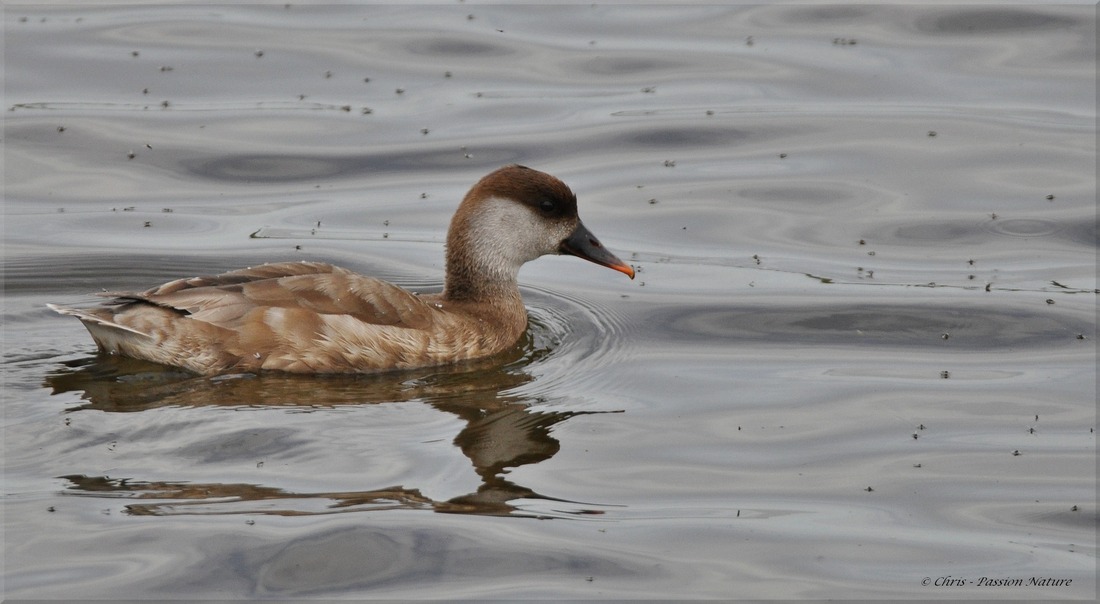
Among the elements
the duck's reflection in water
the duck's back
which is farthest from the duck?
the duck's reflection in water

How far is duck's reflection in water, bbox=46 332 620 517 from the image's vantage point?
7023 mm

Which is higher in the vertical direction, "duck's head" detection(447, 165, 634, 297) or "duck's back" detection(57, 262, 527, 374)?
"duck's head" detection(447, 165, 634, 297)

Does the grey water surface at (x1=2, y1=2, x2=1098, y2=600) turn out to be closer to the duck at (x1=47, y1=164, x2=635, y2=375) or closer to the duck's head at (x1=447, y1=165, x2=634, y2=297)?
the duck at (x1=47, y1=164, x2=635, y2=375)


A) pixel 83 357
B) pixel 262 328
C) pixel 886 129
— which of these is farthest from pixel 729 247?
pixel 83 357

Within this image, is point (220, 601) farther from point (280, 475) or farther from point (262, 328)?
point (262, 328)

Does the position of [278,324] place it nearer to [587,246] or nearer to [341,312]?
[341,312]

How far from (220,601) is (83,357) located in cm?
342

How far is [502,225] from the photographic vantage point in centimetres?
1014

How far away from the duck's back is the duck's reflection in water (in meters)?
0.11

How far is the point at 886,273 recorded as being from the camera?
11617 millimetres

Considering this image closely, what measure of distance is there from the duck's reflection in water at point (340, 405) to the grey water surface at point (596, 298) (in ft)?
0.11

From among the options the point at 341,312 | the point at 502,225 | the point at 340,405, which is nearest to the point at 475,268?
the point at 502,225

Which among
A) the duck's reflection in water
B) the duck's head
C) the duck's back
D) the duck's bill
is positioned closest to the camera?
the duck's reflection in water

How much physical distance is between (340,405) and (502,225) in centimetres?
224
